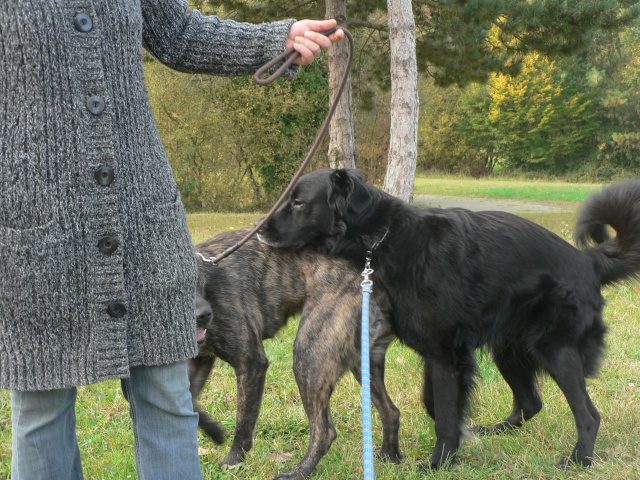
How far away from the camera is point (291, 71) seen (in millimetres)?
2316

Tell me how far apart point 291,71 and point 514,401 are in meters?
2.44

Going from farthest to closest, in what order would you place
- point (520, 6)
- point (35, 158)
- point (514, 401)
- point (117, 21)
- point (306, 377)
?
1. point (520, 6)
2. point (514, 401)
3. point (306, 377)
4. point (117, 21)
5. point (35, 158)

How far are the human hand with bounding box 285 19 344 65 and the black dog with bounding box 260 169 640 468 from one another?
4.56 ft

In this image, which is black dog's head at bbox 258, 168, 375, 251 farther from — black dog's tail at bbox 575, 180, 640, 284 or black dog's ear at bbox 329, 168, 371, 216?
black dog's tail at bbox 575, 180, 640, 284

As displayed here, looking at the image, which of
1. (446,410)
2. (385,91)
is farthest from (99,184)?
(385,91)

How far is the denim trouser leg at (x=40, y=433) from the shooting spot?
188 centimetres

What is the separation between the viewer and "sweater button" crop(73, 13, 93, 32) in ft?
5.86

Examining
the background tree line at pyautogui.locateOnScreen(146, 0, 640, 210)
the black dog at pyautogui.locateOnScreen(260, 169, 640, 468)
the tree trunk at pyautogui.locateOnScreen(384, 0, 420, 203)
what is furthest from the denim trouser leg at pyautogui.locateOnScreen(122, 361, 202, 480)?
the background tree line at pyautogui.locateOnScreen(146, 0, 640, 210)

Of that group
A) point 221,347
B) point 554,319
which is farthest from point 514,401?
point 221,347

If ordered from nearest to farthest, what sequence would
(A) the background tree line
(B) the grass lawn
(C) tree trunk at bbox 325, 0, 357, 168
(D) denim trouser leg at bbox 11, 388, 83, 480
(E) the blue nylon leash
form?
1. (D) denim trouser leg at bbox 11, 388, 83, 480
2. (E) the blue nylon leash
3. (B) the grass lawn
4. (A) the background tree line
5. (C) tree trunk at bbox 325, 0, 357, 168

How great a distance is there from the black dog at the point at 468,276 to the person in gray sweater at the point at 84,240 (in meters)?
1.64

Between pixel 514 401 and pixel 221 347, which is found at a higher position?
pixel 221 347

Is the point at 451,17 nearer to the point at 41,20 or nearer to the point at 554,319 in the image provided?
the point at 554,319

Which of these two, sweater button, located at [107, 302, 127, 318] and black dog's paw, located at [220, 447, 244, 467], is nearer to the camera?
sweater button, located at [107, 302, 127, 318]
